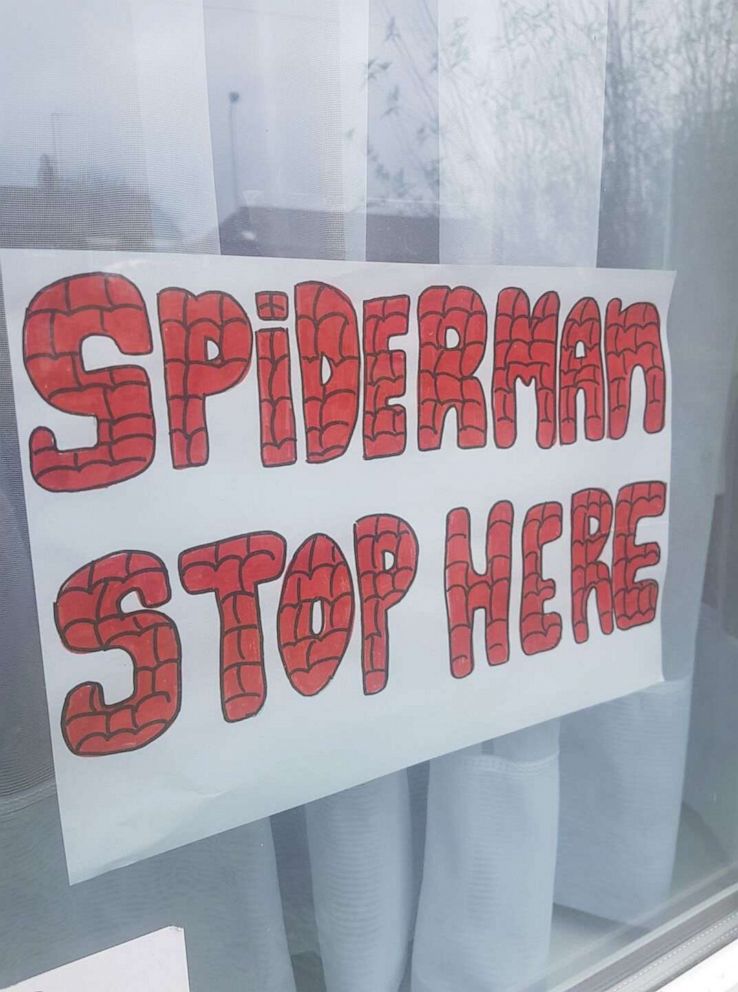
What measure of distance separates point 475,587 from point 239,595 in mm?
257

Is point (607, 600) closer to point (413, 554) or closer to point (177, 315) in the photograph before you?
point (413, 554)

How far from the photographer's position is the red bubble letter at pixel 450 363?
0.74 m

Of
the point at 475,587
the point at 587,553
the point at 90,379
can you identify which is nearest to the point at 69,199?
the point at 90,379

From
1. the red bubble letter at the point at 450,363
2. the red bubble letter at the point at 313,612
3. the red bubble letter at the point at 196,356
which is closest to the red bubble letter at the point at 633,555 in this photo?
the red bubble letter at the point at 450,363

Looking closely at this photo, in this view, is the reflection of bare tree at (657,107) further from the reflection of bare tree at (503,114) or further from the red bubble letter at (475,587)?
the red bubble letter at (475,587)

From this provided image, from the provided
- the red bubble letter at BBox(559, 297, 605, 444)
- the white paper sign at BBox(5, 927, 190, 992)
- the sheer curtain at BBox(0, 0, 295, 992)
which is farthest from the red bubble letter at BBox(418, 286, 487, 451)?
the white paper sign at BBox(5, 927, 190, 992)

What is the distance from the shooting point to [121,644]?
63 centimetres

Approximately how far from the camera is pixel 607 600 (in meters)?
0.91

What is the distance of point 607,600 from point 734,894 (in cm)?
49

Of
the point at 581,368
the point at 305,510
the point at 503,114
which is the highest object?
the point at 503,114

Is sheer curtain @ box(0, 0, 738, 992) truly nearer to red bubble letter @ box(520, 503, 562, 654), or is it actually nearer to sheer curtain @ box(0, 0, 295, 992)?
sheer curtain @ box(0, 0, 295, 992)

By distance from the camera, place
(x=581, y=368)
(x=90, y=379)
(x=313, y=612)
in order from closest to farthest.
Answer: (x=90, y=379), (x=313, y=612), (x=581, y=368)

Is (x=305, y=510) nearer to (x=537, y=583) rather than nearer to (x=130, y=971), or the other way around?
(x=537, y=583)

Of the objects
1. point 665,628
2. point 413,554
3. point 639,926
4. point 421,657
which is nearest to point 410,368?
point 413,554
